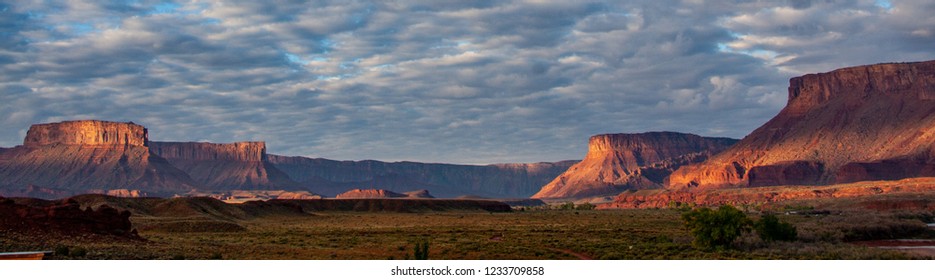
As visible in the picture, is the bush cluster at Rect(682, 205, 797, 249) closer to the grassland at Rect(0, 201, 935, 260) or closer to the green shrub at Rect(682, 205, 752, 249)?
the green shrub at Rect(682, 205, 752, 249)

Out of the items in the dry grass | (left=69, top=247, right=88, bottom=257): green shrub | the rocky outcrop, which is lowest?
the dry grass

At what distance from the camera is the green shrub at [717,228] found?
48344mm

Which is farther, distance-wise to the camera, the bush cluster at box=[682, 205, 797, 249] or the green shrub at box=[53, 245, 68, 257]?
the bush cluster at box=[682, 205, 797, 249]

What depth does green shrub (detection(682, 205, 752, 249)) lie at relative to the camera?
4834cm

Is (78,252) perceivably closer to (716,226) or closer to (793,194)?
(716,226)

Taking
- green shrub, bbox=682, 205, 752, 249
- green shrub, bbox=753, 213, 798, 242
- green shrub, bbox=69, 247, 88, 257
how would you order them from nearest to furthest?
1. green shrub, bbox=69, 247, 88, 257
2. green shrub, bbox=682, 205, 752, 249
3. green shrub, bbox=753, 213, 798, 242

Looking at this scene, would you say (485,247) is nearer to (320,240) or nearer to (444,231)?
(320,240)

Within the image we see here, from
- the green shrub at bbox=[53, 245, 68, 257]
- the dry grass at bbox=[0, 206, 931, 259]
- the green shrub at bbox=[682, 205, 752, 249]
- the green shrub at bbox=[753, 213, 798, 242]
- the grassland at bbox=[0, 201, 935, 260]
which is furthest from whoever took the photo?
the green shrub at bbox=[753, 213, 798, 242]

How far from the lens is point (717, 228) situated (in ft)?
159

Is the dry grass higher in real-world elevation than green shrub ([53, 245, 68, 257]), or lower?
lower

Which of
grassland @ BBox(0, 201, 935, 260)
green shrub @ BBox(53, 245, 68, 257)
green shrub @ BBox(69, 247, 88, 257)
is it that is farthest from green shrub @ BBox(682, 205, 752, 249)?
green shrub @ BBox(53, 245, 68, 257)

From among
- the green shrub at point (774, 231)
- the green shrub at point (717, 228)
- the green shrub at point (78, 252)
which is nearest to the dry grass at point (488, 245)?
the green shrub at point (78, 252)

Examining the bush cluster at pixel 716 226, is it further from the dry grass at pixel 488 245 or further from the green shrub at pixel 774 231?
the green shrub at pixel 774 231
